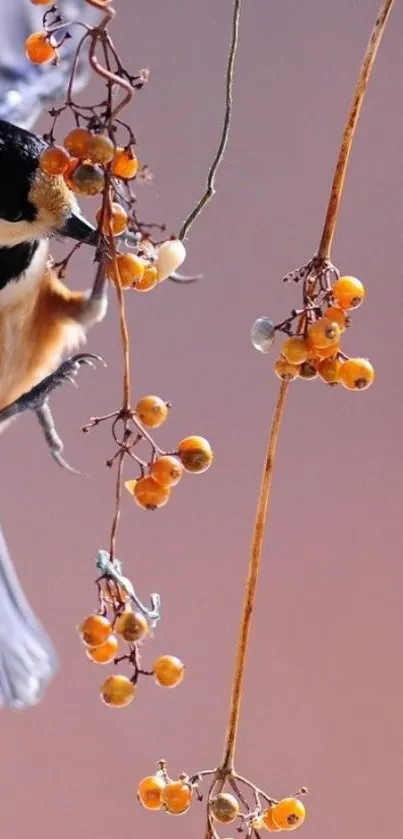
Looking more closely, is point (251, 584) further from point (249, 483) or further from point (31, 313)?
point (249, 483)

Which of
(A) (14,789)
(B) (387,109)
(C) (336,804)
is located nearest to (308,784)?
(C) (336,804)

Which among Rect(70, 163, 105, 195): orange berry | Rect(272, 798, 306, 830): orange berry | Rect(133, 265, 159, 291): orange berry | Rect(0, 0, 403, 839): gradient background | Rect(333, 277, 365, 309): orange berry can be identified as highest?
Rect(0, 0, 403, 839): gradient background

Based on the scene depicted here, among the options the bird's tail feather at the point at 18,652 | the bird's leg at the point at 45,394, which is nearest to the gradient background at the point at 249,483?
the bird's tail feather at the point at 18,652

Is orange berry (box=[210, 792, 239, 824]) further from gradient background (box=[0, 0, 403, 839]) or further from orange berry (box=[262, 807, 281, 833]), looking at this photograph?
gradient background (box=[0, 0, 403, 839])

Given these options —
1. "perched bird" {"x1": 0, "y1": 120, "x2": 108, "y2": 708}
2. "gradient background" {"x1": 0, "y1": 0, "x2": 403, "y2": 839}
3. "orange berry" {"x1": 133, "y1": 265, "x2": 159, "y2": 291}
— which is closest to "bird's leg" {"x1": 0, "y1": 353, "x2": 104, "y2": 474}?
"perched bird" {"x1": 0, "y1": 120, "x2": 108, "y2": 708}

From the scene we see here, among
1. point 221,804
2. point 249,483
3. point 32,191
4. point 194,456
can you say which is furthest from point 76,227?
point 249,483

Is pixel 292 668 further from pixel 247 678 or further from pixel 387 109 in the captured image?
pixel 387 109
